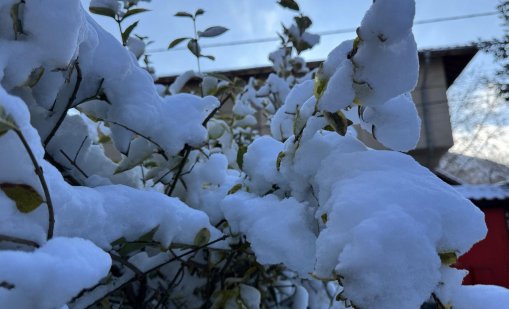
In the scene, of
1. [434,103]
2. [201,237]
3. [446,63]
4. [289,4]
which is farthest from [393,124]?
[446,63]

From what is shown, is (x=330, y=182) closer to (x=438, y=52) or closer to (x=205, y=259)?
(x=205, y=259)

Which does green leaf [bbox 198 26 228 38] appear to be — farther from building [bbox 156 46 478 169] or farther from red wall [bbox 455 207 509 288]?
building [bbox 156 46 478 169]

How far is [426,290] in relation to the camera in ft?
1.35

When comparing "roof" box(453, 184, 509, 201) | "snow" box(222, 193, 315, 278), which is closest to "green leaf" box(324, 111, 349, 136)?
"snow" box(222, 193, 315, 278)

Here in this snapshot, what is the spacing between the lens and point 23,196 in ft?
1.37

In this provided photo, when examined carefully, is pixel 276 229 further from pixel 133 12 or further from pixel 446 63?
pixel 446 63

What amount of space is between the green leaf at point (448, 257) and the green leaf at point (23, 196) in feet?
1.22

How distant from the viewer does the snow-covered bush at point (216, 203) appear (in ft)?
1.35

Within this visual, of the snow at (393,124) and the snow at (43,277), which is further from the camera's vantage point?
the snow at (393,124)

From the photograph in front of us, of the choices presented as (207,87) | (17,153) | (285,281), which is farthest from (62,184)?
(285,281)

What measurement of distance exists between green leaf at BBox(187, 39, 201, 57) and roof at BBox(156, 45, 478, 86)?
20.3 feet

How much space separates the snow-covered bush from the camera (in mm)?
410

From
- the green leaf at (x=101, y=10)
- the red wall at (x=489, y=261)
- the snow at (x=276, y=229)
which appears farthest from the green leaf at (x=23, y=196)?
the red wall at (x=489, y=261)

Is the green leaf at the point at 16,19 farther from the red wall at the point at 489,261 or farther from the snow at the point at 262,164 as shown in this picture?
the red wall at the point at 489,261
